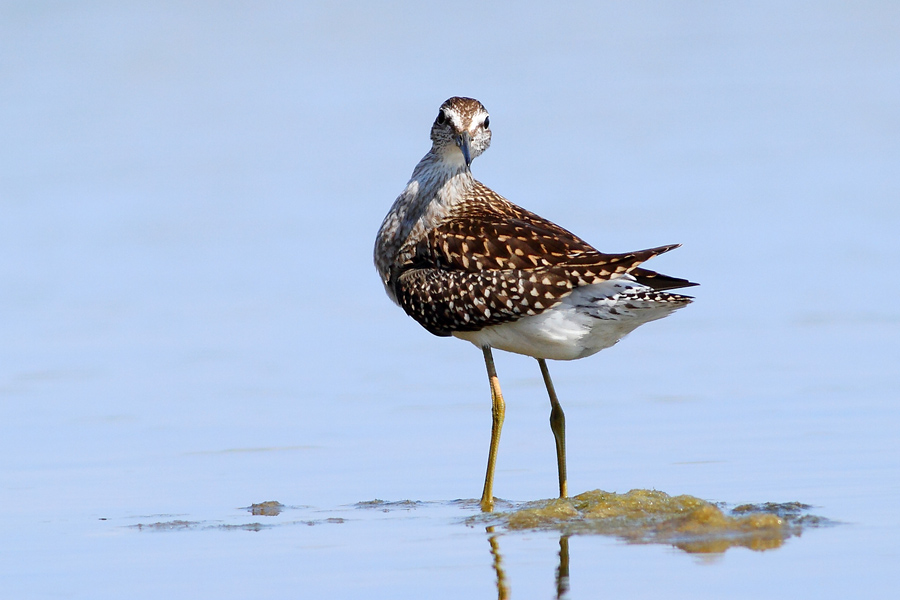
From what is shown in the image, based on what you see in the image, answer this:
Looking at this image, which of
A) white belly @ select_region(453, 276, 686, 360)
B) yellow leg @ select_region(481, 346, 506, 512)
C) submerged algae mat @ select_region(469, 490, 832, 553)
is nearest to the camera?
submerged algae mat @ select_region(469, 490, 832, 553)

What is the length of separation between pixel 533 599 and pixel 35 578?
272cm

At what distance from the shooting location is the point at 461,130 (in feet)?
35.4

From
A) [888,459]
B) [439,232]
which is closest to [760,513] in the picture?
[888,459]

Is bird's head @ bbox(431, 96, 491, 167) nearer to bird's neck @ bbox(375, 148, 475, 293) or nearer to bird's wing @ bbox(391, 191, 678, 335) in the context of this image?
bird's neck @ bbox(375, 148, 475, 293)

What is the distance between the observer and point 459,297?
32.9ft

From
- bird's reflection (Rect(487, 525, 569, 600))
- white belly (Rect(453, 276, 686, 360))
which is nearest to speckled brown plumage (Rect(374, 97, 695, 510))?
white belly (Rect(453, 276, 686, 360))

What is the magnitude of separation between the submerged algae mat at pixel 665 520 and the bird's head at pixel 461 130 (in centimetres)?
276

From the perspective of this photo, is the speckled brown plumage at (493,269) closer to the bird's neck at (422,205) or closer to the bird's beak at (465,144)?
the bird's neck at (422,205)

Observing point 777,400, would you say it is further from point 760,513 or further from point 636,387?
point 760,513

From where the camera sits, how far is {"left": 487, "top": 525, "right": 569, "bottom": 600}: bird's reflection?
7254 millimetres

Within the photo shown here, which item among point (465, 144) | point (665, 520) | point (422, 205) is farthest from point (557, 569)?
point (422, 205)

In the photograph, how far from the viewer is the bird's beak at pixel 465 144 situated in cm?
1059

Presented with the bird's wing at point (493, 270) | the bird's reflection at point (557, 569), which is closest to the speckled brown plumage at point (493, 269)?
the bird's wing at point (493, 270)

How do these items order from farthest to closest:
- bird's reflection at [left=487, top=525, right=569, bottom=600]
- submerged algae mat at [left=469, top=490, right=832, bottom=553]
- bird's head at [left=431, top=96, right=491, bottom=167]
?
bird's head at [left=431, top=96, right=491, bottom=167] → submerged algae mat at [left=469, top=490, right=832, bottom=553] → bird's reflection at [left=487, top=525, right=569, bottom=600]
